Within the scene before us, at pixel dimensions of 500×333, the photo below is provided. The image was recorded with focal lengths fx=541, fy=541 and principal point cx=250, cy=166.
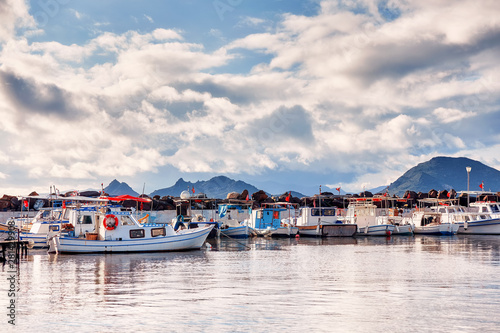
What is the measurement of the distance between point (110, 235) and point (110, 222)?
1.13 m

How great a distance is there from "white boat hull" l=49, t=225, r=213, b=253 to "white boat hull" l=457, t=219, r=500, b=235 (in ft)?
130

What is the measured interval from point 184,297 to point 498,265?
68.2 ft

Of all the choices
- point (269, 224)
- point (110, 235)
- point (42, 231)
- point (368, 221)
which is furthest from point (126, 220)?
point (368, 221)

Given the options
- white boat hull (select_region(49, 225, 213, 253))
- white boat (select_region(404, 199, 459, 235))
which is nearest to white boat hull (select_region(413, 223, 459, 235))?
white boat (select_region(404, 199, 459, 235))

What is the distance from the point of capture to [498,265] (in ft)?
106

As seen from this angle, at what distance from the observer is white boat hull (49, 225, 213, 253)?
130ft

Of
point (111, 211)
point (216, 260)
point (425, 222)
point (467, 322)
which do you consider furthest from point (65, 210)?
point (425, 222)

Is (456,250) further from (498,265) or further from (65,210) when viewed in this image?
(65,210)

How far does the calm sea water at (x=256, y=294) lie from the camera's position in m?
16.2

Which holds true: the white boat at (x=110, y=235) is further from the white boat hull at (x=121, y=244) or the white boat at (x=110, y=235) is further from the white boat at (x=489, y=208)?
the white boat at (x=489, y=208)

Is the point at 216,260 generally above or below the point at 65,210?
below

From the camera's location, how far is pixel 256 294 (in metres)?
21.4

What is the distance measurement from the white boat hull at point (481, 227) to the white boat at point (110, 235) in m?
40.5

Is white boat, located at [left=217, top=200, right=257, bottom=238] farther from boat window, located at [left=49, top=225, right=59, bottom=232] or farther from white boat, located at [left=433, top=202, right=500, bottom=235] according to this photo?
white boat, located at [left=433, top=202, right=500, bottom=235]
